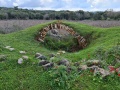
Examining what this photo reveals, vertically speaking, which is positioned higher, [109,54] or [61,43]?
[109,54]

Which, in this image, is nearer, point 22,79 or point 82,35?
point 22,79

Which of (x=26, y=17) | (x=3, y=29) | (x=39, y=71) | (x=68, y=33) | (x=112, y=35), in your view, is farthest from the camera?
(x=26, y=17)

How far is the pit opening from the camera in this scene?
1179 centimetres

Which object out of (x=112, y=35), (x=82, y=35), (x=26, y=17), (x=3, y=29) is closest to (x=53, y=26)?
(x=82, y=35)

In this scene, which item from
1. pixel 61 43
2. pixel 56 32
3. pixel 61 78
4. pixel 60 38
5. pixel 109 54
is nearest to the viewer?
pixel 61 78

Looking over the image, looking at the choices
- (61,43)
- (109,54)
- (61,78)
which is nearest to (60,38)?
(61,43)

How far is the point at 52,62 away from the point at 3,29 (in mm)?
11319

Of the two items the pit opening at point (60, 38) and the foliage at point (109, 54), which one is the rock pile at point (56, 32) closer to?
the pit opening at point (60, 38)

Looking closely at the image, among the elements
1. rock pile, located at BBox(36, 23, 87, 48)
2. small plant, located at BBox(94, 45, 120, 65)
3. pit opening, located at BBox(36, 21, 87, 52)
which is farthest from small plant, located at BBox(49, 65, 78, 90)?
rock pile, located at BBox(36, 23, 87, 48)

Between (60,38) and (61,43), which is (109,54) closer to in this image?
(61,43)

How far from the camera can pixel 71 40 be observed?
484 inches

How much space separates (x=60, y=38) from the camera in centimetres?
1226

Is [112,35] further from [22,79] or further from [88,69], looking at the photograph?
[22,79]

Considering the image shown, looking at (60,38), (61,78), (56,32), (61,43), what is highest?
(61,78)
